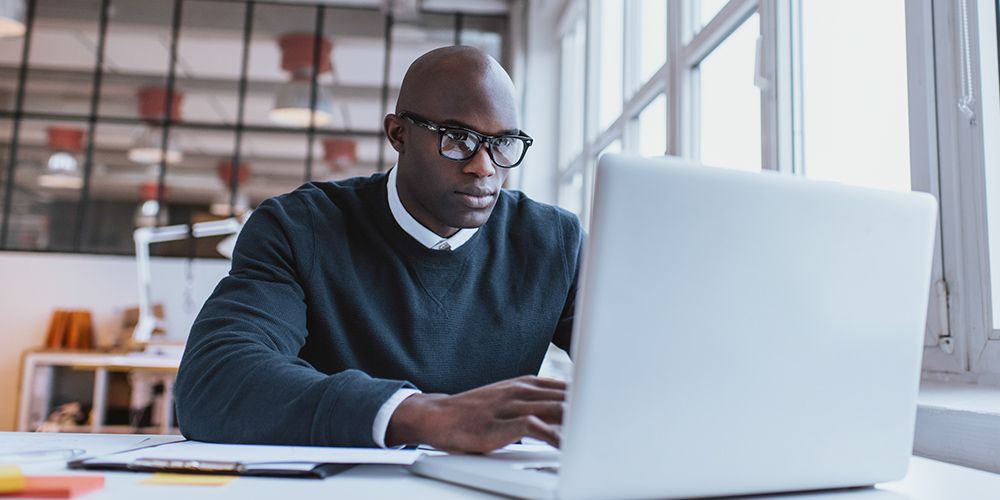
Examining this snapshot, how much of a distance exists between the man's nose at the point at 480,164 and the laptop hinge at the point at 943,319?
0.73 metres

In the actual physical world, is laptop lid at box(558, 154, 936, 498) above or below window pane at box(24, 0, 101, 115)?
below

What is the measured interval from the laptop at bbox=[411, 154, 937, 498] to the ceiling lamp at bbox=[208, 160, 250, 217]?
559 centimetres

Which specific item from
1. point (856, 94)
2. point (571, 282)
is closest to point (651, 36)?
point (856, 94)

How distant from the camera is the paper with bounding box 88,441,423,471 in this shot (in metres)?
0.69

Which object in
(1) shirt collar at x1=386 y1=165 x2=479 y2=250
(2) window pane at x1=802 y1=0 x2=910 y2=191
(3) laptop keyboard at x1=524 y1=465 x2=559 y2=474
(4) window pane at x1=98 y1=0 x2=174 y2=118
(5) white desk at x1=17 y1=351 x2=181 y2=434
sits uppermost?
(4) window pane at x1=98 y1=0 x2=174 y2=118

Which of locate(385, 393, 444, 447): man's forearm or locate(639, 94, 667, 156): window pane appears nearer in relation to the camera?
locate(385, 393, 444, 447): man's forearm

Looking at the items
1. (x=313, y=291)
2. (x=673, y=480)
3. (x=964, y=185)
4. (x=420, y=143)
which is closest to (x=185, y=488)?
(x=673, y=480)

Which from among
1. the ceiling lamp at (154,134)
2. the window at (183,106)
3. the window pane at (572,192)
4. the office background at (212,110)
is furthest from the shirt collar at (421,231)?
the ceiling lamp at (154,134)

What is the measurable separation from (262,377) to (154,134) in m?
5.54

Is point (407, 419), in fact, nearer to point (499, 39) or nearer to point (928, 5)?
point (928, 5)

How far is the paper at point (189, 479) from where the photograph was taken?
628 millimetres

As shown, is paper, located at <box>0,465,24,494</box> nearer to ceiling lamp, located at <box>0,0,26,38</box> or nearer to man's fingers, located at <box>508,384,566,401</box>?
man's fingers, located at <box>508,384,566,401</box>

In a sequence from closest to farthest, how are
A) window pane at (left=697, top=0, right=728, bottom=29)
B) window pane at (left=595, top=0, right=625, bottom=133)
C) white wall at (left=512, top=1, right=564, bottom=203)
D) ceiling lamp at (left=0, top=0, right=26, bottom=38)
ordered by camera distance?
1. window pane at (left=697, top=0, right=728, bottom=29)
2. window pane at (left=595, top=0, right=625, bottom=133)
3. ceiling lamp at (left=0, top=0, right=26, bottom=38)
4. white wall at (left=512, top=1, right=564, bottom=203)

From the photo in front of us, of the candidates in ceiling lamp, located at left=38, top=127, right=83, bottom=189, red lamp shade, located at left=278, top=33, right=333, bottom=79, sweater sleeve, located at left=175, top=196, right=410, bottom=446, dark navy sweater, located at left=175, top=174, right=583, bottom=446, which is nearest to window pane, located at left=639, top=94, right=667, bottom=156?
dark navy sweater, located at left=175, top=174, right=583, bottom=446
